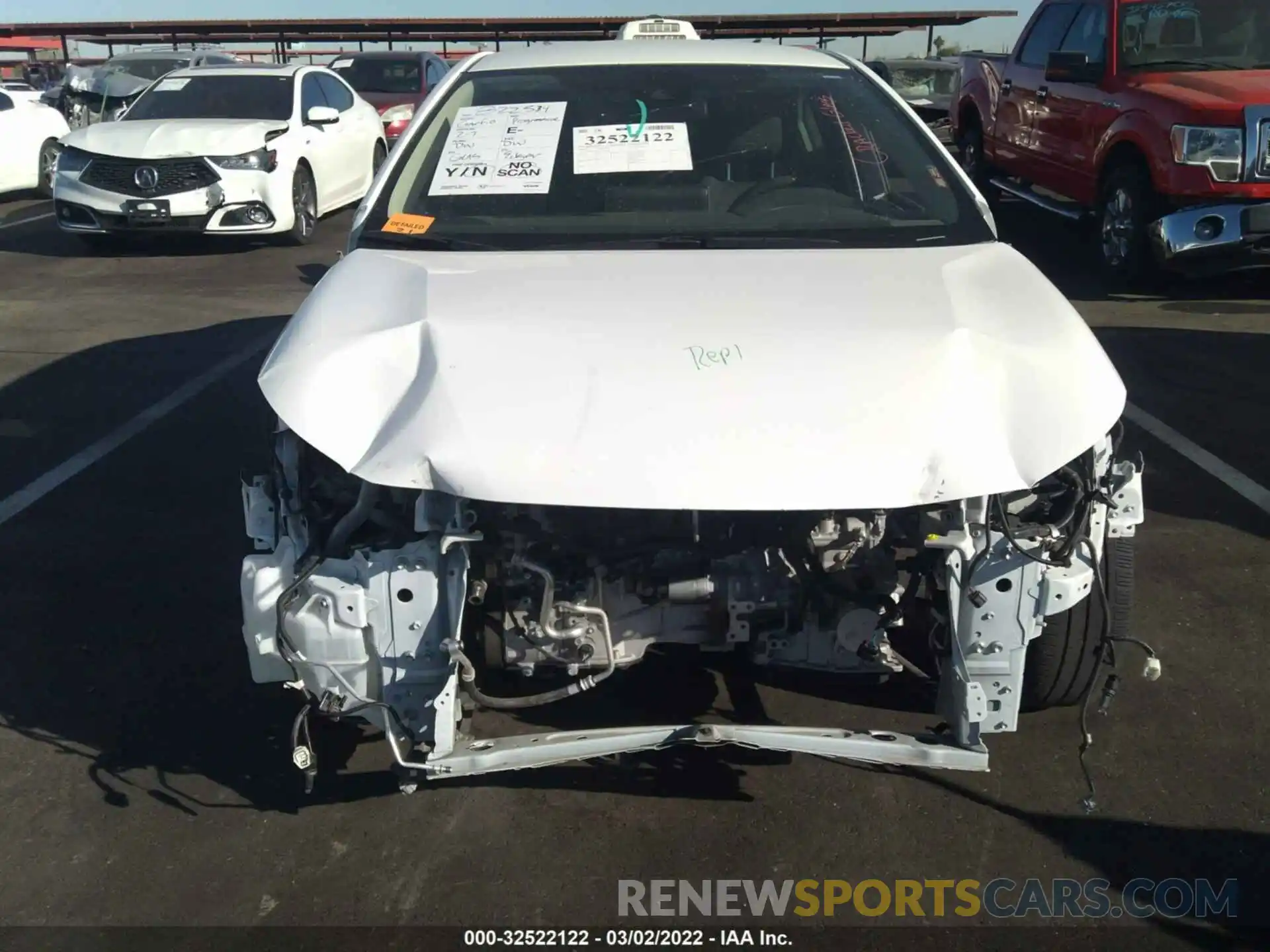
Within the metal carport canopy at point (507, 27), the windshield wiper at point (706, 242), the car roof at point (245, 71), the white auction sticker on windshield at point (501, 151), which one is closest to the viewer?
the windshield wiper at point (706, 242)

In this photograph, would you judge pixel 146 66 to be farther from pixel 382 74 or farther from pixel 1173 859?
pixel 1173 859

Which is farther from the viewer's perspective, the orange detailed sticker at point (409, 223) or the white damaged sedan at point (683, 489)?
the orange detailed sticker at point (409, 223)

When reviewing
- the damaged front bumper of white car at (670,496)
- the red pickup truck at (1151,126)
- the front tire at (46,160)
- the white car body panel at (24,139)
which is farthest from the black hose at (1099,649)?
the front tire at (46,160)

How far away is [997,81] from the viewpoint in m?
11.3

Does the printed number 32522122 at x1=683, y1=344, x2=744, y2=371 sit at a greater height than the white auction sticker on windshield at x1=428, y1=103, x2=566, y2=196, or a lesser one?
lesser

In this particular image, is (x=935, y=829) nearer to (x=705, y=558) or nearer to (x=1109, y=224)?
(x=705, y=558)

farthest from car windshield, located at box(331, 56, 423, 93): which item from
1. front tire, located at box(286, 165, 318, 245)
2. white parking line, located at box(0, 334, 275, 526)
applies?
white parking line, located at box(0, 334, 275, 526)

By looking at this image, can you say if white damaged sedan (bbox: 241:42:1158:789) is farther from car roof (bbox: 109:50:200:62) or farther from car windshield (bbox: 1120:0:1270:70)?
car roof (bbox: 109:50:200:62)

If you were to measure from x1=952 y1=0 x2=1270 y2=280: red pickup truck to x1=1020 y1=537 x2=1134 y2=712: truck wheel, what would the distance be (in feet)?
18.0

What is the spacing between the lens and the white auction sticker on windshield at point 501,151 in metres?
3.72

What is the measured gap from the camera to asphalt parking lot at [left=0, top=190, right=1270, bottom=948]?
2.86 meters

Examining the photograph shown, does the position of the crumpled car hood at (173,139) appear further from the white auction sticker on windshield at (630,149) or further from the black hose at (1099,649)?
the black hose at (1099,649)

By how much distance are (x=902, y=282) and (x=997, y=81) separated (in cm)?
922

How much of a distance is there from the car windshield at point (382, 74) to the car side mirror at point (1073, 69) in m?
9.63
